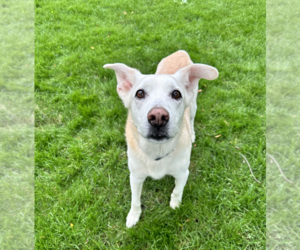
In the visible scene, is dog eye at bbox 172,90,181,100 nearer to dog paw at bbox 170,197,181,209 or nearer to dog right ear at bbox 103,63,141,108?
dog right ear at bbox 103,63,141,108

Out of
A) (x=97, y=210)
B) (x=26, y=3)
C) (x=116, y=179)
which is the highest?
(x=26, y=3)

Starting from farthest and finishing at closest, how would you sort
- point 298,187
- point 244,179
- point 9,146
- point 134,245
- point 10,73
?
point 10,73
point 9,146
point 244,179
point 298,187
point 134,245

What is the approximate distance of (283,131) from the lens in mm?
3297

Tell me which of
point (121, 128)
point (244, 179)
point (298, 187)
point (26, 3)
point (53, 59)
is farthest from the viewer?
point (26, 3)

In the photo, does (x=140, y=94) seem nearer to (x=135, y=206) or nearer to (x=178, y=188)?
(x=178, y=188)

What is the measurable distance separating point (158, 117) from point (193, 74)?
1.01 meters

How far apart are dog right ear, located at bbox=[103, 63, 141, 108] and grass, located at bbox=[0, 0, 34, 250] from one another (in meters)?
2.11

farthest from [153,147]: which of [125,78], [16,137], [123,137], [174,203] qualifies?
[16,137]

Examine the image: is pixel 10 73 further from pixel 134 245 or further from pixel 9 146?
pixel 134 245

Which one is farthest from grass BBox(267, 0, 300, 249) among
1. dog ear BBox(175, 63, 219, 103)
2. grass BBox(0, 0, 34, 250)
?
grass BBox(0, 0, 34, 250)

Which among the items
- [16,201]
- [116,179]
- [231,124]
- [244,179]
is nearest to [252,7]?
[231,124]

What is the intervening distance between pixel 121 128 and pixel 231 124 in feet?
7.42

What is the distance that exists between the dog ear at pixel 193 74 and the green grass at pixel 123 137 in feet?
5.05

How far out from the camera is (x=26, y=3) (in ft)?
24.4
